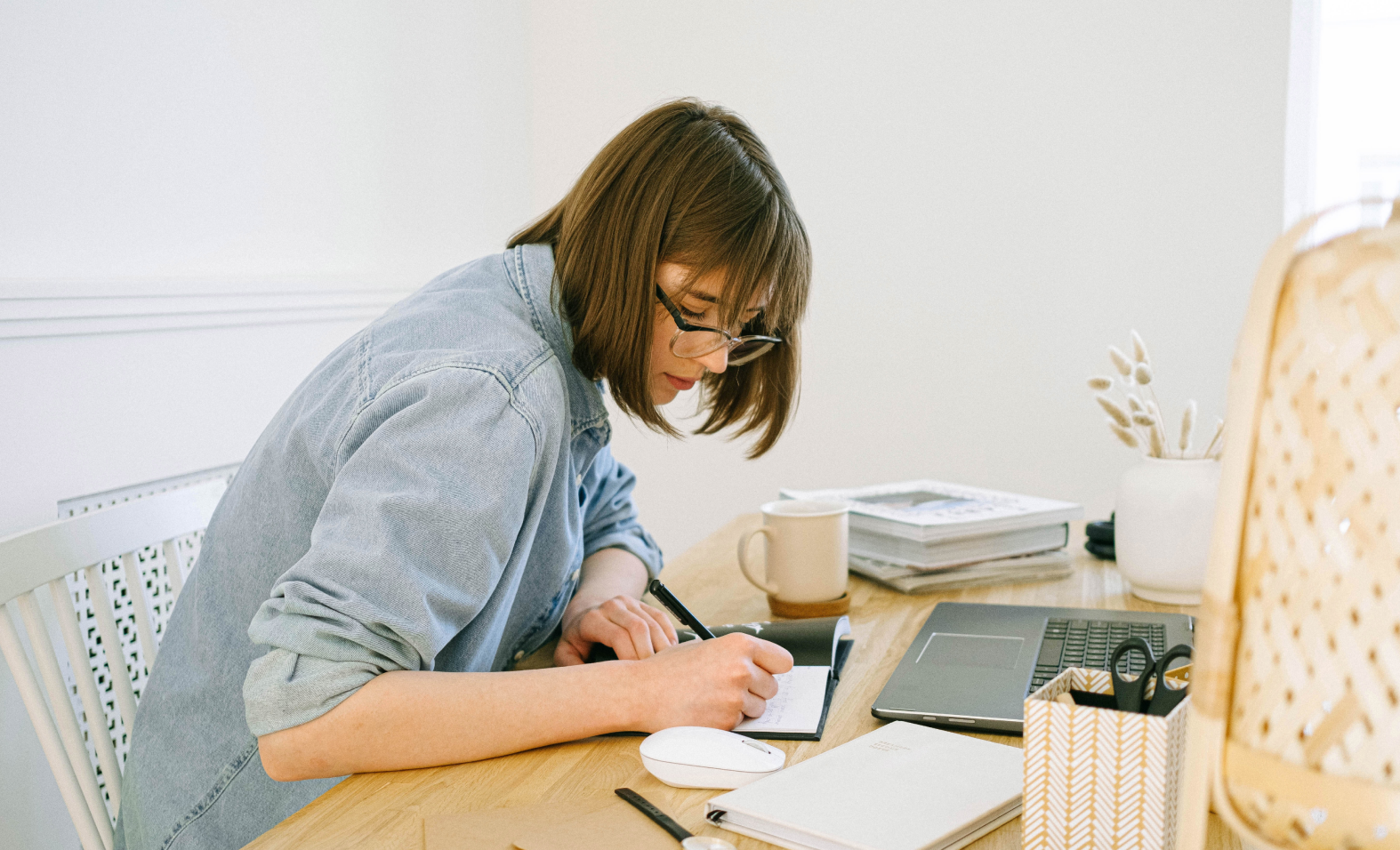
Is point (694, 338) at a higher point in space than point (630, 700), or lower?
higher

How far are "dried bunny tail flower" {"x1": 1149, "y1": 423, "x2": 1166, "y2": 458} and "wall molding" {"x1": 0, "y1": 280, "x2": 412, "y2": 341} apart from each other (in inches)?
55.2

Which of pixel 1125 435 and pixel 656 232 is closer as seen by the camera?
pixel 656 232

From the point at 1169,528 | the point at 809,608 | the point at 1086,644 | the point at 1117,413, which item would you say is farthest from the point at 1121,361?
the point at 809,608

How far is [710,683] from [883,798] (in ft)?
0.63

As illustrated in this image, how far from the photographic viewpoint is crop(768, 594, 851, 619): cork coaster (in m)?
1.16

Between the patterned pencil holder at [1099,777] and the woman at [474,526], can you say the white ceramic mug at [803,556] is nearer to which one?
the woman at [474,526]

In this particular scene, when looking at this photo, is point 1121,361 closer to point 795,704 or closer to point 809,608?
point 809,608

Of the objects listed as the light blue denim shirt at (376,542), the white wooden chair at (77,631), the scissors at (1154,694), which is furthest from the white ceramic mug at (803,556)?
the white wooden chair at (77,631)

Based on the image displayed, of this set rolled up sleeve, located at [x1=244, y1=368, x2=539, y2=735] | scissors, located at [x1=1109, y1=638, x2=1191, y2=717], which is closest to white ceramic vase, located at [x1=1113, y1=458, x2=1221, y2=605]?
scissors, located at [x1=1109, y1=638, x2=1191, y2=717]

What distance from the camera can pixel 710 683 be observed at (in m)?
0.82

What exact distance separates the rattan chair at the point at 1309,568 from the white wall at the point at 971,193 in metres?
2.26

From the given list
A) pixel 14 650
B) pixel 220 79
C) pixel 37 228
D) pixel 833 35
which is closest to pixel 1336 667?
pixel 14 650

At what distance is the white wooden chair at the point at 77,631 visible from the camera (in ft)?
2.98

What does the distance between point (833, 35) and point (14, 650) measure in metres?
2.27
